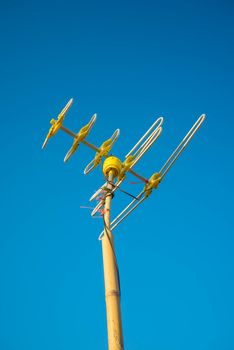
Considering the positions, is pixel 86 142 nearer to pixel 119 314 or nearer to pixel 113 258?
pixel 113 258

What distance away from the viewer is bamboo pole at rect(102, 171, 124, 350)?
4.37 metres

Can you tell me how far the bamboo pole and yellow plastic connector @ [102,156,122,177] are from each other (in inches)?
38.2

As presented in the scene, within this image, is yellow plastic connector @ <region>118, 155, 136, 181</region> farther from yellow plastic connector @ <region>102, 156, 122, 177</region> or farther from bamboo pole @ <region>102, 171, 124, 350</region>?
bamboo pole @ <region>102, 171, 124, 350</region>

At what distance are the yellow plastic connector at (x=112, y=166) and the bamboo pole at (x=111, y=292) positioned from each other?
0.97m

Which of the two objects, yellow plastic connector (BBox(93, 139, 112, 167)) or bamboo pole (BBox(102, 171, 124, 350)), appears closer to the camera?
bamboo pole (BBox(102, 171, 124, 350))

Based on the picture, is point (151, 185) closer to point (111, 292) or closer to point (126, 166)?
point (126, 166)

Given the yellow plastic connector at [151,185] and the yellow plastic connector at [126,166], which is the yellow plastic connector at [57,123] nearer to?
the yellow plastic connector at [126,166]

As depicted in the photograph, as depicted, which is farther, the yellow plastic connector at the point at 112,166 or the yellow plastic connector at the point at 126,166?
the yellow plastic connector at the point at 126,166

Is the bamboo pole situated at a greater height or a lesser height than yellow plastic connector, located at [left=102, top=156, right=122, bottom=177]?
lesser

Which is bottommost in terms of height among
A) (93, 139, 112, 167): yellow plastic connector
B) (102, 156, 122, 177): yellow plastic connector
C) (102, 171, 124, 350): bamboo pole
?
(102, 171, 124, 350): bamboo pole

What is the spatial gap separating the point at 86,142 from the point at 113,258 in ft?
7.99

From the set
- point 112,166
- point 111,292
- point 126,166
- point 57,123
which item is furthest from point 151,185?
point 111,292

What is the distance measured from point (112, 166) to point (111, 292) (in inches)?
86.5

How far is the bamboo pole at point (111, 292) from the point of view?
437 centimetres
